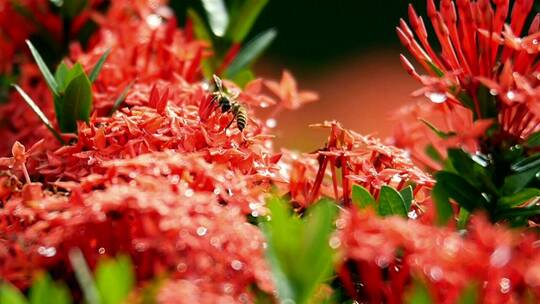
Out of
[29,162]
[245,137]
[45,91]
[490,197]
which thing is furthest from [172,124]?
[45,91]

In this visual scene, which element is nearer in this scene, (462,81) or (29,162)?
(462,81)

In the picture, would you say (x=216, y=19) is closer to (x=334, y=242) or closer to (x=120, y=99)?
(x=120, y=99)

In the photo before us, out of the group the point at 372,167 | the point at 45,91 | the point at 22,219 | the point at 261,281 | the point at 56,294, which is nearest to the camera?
the point at 56,294

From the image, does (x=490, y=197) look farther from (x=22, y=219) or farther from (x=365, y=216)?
(x=22, y=219)

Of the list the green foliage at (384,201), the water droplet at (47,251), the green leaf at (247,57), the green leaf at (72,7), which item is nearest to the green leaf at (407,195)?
the green foliage at (384,201)

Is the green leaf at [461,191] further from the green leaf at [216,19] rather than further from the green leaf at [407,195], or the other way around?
the green leaf at [216,19]
